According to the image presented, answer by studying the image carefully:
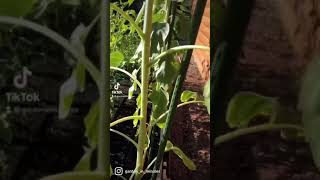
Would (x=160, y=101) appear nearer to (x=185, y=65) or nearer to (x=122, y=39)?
(x=185, y=65)

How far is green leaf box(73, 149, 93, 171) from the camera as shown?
0.84m

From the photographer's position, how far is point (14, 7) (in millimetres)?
791

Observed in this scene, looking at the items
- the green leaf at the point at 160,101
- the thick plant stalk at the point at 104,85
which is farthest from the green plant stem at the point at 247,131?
the green leaf at the point at 160,101

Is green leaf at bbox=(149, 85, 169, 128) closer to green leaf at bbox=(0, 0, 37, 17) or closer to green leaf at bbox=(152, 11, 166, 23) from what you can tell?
green leaf at bbox=(152, 11, 166, 23)

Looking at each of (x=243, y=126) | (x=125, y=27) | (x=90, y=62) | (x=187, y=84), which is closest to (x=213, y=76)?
(x=243, y=126)

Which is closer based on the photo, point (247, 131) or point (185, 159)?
point (247, 131)

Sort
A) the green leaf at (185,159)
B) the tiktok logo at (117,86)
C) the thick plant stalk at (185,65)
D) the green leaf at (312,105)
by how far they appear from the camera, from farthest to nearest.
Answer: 1. the tiktok logo at (117,86)
2. the green leaf at (185,159)
3. the thick plant stalk at (185,65)
4. the green leaf at (312,105)

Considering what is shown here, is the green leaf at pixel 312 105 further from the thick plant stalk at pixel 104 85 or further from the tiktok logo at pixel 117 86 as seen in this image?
the tiktok logo at pixel 117 86

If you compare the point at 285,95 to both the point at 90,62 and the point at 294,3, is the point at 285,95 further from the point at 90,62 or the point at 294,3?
the point at 90,62

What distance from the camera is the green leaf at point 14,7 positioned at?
791 mm

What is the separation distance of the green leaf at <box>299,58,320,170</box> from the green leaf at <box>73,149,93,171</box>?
0.36m

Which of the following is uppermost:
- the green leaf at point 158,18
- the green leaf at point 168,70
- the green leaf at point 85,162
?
the green leaf at point 158,18

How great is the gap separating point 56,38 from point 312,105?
1.40 ft

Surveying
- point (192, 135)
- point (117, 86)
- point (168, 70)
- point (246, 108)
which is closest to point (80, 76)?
point (246, 108)
